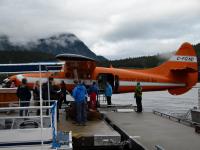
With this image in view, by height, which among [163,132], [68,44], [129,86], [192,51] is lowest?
[163,132]

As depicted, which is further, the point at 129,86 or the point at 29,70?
the point at 129,86

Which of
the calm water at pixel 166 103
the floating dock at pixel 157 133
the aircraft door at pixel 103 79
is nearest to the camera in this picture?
the floating dock at pixel 157 133

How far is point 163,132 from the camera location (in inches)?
447

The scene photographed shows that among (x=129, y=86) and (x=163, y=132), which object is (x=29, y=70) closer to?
(x=163, y=132)

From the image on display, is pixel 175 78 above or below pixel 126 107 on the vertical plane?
above

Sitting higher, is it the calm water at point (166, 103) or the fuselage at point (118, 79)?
the fuselage at point (118, 79)

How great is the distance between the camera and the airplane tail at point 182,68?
24.3 meters

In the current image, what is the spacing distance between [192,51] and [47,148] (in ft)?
62.5

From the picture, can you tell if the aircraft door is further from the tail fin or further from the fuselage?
the tail fin

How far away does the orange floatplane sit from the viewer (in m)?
21.0

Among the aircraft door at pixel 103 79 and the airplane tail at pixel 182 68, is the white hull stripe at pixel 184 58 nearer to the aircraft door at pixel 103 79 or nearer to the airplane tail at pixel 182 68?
the airplane tail at pixel 182 68

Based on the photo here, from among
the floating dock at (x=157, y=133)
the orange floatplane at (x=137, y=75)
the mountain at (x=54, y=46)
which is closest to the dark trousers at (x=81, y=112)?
the floating dock at (x=157, y=133)

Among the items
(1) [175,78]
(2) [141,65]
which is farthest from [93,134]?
(2) [141,65]

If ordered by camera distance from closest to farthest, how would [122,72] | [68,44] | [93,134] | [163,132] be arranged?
[93,134], [163,132], [122,72], [68,44]
